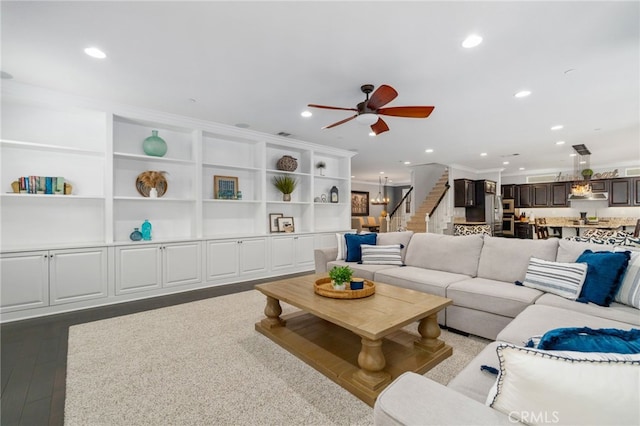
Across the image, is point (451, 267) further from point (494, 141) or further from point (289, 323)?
point (494, 141)

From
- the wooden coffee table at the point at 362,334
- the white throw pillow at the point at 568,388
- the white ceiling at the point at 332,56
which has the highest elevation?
the white ceiling at the point at 332,56

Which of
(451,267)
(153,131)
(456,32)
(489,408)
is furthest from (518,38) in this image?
(153,131)

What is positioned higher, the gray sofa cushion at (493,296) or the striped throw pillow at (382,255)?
the striped throw pillow at (382,255)

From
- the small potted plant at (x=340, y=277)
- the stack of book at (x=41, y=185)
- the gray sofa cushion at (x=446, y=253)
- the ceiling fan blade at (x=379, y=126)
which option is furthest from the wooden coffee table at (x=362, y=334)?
the stack of book at (x=41, y=185)

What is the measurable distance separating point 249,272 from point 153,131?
2.73m

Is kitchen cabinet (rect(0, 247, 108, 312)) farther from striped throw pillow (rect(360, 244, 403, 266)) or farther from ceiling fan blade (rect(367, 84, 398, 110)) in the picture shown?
ceiling fan blade (rect(367, 84, 398, 110))

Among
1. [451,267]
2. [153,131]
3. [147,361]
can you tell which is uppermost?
[153,131]

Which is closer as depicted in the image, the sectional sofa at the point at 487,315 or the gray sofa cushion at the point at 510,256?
the sectional sofa at the point at 487,315

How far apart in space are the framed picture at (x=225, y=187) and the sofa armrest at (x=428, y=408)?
15.7ft

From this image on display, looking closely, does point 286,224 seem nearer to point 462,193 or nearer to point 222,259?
point 222,259

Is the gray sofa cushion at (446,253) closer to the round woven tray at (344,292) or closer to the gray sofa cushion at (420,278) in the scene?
the gray sofa cushion at (420,278)

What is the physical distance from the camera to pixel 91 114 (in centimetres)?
405

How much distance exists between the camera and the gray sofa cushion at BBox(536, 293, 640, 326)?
6.90ft

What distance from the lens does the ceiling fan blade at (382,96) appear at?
2.72 m
